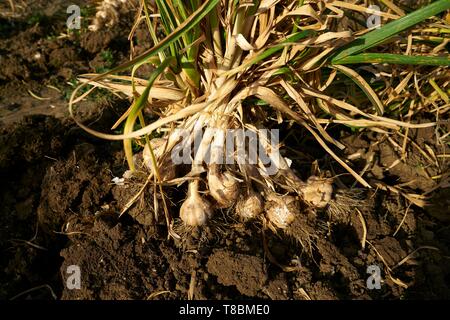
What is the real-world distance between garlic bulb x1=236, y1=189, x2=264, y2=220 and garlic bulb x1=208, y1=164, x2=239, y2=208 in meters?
0.05

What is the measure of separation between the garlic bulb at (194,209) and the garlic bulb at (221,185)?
0.16ft

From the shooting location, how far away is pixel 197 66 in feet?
4.35

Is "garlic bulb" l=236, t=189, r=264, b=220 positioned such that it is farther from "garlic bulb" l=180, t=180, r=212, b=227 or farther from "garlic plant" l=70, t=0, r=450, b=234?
"garlic bulb" l=180, t=180, r=212, b=227

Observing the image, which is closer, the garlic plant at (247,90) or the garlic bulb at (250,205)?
the garlic plant at (247,90)

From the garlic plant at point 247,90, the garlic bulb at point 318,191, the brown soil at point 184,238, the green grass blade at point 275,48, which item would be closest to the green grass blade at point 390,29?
the garlic plant at point 247,90

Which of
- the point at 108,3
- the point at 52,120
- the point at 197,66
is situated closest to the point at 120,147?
the point at 52,120

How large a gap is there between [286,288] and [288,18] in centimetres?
87

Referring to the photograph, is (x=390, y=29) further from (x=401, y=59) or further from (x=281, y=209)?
(x=281, y=209)

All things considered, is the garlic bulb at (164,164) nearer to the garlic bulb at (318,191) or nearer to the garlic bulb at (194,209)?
the garlic bulb at (194,209)

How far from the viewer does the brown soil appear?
1265 millimetres

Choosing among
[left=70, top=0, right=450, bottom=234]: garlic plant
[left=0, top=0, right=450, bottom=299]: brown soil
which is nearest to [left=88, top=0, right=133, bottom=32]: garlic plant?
[left=0, top=0, right=450, bottom=299]: brown soil

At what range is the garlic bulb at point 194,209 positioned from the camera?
1.33 meters

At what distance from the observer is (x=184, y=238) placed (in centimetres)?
134

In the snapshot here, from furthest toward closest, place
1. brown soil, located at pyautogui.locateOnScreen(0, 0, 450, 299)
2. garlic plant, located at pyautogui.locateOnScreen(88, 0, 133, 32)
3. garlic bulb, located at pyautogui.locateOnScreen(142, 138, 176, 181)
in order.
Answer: garlic plant, located at pyautogui.locateOnScreen(88, 0, 133, 32), garlic bulb, located at pyautogui.locateOnScreen(142, 138, 176, 181), brown soil, located at pyautogui.locateOnScreen(0, 0, 450, 299)
